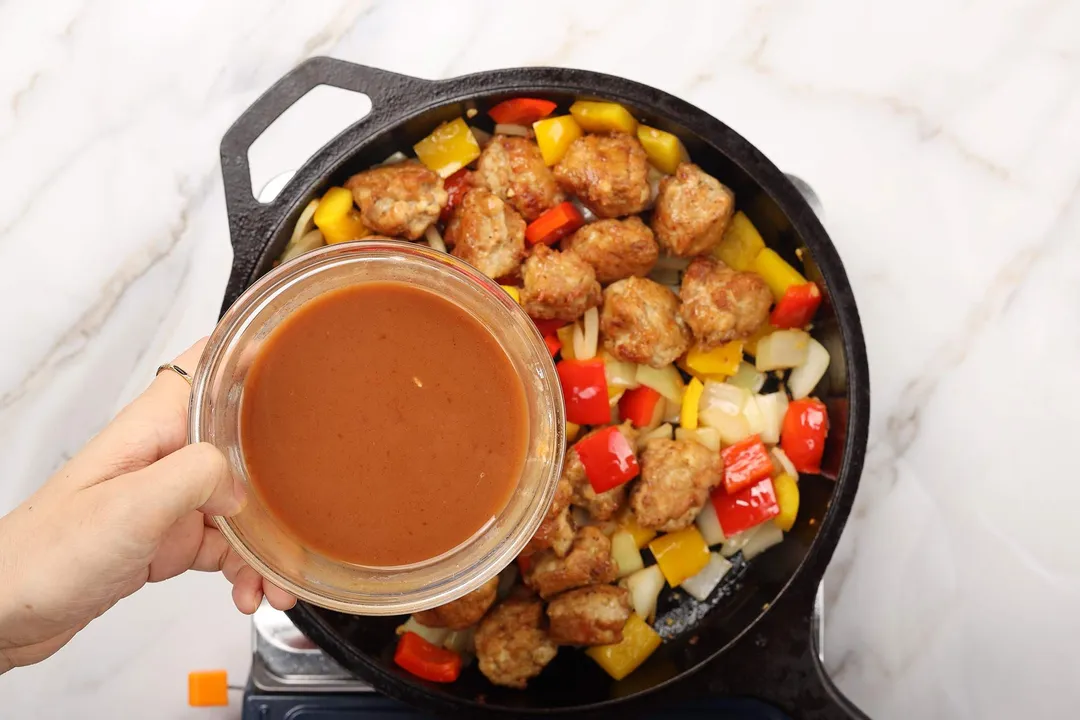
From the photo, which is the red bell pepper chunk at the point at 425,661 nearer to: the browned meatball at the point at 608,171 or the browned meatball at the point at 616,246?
the browned meatball at the point at 616,246

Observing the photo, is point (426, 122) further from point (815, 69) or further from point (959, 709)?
point (959, 709)

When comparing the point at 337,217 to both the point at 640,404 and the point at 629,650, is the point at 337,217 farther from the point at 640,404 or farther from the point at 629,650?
the point at 629,650

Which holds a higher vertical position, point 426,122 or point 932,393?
point 426,122

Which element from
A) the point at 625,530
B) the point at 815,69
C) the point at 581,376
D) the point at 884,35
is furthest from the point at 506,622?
the point at 884,35

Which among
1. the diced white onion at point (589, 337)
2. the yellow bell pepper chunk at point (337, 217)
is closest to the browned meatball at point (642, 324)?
the diced white onion at point (589, 337)

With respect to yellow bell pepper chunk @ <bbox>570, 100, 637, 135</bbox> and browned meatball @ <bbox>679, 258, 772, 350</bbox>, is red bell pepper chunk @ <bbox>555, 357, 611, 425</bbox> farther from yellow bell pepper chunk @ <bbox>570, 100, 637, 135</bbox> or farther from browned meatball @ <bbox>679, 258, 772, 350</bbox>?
yellow bell pepper chunk @ <bbox>570, 100, 637, 135</bbox>

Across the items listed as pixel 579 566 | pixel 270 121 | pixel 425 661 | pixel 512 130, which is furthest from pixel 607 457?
pixel 270 121
